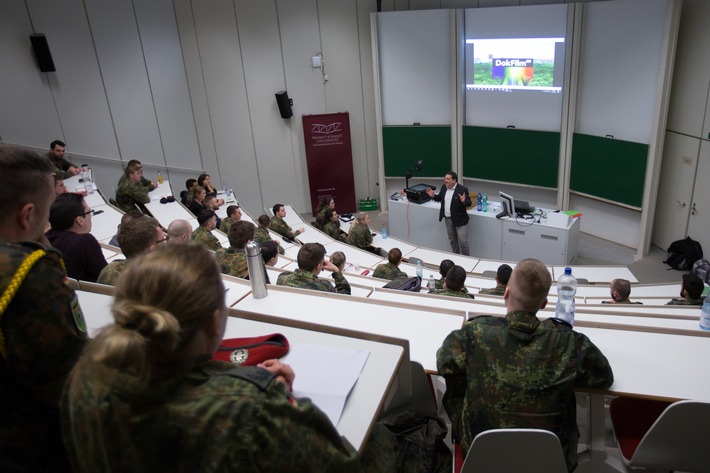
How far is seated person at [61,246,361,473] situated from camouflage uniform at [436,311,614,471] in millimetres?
981

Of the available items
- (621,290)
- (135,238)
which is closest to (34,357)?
(135,238)

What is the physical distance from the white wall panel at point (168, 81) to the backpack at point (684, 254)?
7.78 m

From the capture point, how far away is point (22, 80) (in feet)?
24.9

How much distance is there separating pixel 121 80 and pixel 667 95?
8.13 metres

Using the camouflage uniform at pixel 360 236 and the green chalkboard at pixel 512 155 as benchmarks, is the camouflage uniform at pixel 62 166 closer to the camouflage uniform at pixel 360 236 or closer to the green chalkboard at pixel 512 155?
the camouflage uniform at pixel 360 236

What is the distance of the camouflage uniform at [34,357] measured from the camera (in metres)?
1.10

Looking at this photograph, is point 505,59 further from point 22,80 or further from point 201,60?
point 22,80

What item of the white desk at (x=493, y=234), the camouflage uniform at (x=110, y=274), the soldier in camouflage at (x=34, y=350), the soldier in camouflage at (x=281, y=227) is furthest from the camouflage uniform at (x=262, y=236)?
the soldier in camouflage at (x=34, y=350)

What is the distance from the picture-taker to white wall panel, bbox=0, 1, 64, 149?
24.2ft

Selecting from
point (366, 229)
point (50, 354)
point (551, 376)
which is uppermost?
point (50, 354)

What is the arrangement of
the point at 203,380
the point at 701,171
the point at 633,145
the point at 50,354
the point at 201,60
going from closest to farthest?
the point at 203,380 → the point at 50,354 → the point at 701,171 → the point at 633,145 → the point at 201,60

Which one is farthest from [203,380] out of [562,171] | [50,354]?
[562,171]

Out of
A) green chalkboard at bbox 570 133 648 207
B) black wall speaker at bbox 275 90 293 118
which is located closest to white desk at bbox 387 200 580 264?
green chalkboard at bbox 570 133 648 207

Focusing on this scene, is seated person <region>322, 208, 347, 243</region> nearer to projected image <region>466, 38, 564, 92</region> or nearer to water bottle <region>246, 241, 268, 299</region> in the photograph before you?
projected image <region>466, 38, 564, 92</region>
